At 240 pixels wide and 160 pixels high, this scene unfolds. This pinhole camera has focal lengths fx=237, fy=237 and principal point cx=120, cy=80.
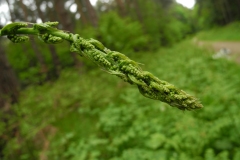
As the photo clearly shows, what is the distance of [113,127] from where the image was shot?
4.05 metres

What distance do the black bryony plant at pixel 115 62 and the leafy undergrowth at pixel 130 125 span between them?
6.99ft

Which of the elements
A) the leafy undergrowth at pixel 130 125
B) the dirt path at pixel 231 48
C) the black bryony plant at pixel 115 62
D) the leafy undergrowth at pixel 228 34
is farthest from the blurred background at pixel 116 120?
Answer: the leafy undergrowth at pixel 228 34

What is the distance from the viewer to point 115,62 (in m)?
0.70

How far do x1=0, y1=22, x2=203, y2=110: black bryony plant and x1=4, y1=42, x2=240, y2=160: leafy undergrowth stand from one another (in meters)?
2.13

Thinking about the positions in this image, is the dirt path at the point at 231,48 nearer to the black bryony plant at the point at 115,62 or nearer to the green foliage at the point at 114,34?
the green foliage at the point at 114,34

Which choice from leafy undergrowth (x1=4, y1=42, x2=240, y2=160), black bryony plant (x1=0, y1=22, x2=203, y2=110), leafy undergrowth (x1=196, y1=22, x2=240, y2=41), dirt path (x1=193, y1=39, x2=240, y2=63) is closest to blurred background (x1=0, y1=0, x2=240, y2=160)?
leafy undergrowth (x1=4, y1=42, x2=240, y2=160)

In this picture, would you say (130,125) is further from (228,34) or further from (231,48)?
(228,34)

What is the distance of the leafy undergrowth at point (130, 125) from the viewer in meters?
2.89

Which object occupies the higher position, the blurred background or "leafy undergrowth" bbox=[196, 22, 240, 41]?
"leafy undergrowth" bbox=[196, 22, 240, 41]

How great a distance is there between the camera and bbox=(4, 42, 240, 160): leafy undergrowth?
2.89 m

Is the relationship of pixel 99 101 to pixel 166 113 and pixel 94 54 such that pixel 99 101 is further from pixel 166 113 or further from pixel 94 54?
pixel 94 54

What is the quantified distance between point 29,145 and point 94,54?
4248mm

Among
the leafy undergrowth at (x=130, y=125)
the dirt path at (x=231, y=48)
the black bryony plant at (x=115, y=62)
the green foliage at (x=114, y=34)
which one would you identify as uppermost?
the dirt path at (x=231, y=48)

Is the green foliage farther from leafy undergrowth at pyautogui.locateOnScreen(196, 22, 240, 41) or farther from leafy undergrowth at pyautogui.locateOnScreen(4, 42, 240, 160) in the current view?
leafy undergrowth at pyautogui.locateOnScreen(196, 22, 240, 41)
